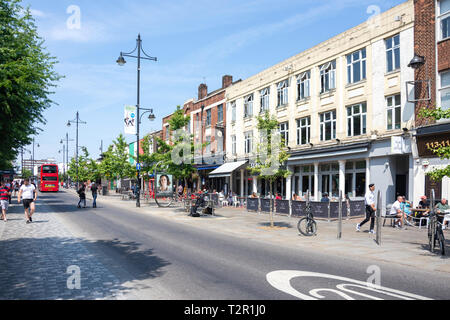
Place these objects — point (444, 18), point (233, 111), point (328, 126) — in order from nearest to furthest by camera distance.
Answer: point (444, 18) → point (328, 126) → point (233, 111)

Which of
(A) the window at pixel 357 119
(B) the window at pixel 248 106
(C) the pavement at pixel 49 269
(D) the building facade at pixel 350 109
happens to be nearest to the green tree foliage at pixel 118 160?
(B) the window at pixel 248 106

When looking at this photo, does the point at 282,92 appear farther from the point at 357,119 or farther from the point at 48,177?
the point at 48,177

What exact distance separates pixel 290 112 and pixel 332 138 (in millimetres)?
4919

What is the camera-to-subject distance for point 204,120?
133 ft

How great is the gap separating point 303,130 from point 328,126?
2657 millimetres

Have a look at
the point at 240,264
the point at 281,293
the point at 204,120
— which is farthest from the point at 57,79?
the point at 204,120

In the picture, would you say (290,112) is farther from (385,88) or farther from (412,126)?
(412,126)

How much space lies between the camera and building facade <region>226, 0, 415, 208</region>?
19.3 m

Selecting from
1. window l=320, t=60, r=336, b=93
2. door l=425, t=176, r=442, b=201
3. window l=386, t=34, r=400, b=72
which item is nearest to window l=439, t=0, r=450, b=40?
window l=386, t=34, r=400, b=72

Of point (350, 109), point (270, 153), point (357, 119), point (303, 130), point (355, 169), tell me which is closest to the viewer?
point (270, 153)

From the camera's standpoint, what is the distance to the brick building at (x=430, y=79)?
17.1m

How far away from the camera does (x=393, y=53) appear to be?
19859 mm

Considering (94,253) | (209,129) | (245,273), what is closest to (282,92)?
(209,129)

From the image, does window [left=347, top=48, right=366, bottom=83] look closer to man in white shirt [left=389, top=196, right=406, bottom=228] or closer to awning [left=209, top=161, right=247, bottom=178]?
man in white shirt [left=389, top=196, right=406, bottom=228]
